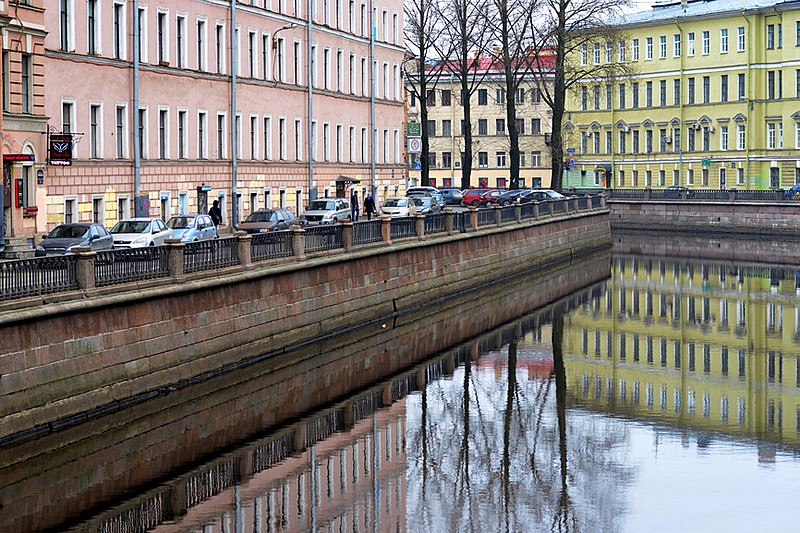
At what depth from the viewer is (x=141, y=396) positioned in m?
25.8

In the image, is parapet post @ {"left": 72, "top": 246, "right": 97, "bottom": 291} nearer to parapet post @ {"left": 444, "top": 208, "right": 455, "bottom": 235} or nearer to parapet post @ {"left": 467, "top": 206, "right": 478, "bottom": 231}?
parapet post @ {"left": 444, "top": 208, "right": 455, "bottom": 235}

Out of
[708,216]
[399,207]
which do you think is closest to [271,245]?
[399,207]

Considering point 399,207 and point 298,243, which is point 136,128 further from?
point 399,207

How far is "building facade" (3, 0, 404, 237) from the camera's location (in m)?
42.3

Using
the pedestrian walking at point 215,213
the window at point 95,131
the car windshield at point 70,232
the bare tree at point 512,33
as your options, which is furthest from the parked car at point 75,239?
the bare tree at point 512,33

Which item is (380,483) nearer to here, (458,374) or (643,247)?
(458,374)

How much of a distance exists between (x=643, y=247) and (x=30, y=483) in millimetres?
57187

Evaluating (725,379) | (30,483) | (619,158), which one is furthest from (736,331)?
(619,158)

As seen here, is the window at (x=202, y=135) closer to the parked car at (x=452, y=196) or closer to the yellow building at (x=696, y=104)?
the parked car at (x=452, y=196)

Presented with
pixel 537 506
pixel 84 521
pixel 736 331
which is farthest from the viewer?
pixel 736 331

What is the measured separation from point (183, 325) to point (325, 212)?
27006 millimetres

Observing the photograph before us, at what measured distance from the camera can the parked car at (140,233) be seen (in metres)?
37.5

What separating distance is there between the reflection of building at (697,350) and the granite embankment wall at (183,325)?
5.30m

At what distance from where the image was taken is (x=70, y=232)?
115 ft
